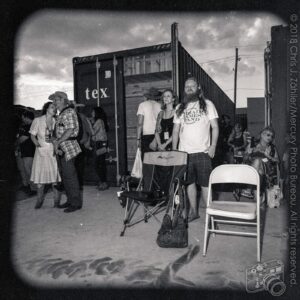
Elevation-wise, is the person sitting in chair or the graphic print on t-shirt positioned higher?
the graphic print on t-shirt

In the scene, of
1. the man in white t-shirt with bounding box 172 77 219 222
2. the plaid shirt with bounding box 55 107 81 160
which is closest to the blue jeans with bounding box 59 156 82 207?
the plaid shirt with bounding box 55 107 81 160

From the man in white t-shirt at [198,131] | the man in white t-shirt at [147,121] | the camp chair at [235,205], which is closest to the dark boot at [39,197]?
the man in white t-shirt at [147,121]

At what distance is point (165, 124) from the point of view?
16.4 feet

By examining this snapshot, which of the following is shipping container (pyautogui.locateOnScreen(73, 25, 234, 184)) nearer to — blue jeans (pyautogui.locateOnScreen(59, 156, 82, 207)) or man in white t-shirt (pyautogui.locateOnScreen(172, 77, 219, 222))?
blue jeans (pyautogui.locateOnScreen(59, 156, 82, 207))

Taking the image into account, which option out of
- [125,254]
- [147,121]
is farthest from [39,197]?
[125,254]

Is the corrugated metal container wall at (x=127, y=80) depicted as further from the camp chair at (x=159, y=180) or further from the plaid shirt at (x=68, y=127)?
the camp chair at (x=159, y=180)

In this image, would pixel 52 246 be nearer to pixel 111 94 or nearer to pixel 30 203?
pixel 30 203

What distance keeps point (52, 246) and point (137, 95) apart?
14.5 feet

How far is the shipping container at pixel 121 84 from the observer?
22.4 feet

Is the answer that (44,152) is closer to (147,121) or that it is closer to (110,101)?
(147,121)

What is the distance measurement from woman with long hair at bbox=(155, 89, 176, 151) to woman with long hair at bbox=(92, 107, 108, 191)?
1.99 metres

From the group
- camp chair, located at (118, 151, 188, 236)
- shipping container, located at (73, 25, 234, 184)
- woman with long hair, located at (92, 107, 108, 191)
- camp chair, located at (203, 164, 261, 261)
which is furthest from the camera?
shipping container, located at (73, 25, 234, 184)

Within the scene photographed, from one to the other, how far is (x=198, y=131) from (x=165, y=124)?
1.08 metres

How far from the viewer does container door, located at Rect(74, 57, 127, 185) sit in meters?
7.13
